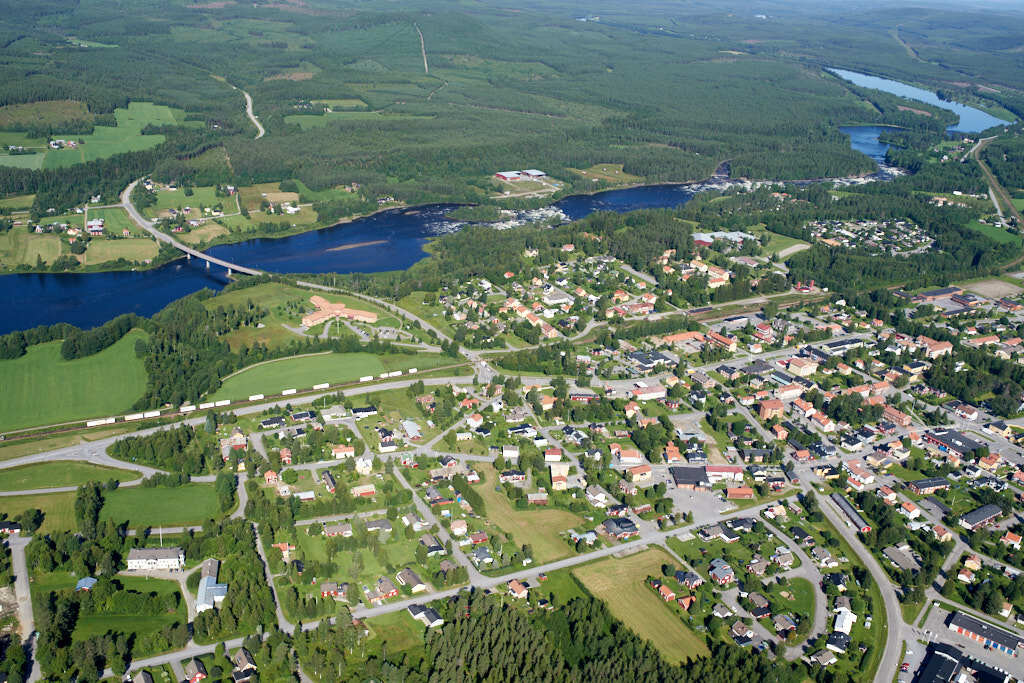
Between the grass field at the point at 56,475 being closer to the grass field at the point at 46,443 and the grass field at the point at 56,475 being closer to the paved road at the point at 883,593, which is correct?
the grass field at the point at 46,443

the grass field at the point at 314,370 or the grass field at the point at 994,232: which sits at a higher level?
the grass field at the point at 994,232

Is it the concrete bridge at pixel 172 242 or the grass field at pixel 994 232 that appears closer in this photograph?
the concrete bridge at pixel 172 242

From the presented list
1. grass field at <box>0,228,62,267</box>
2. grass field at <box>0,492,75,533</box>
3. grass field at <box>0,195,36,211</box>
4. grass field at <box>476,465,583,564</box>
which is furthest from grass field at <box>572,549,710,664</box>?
grass field at <box>0,195,36,211</box>

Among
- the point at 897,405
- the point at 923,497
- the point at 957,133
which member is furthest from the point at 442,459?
the point at 957,133

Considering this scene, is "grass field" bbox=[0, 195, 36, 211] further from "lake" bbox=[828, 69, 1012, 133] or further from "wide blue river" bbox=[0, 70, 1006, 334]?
"lake" bbox=[828, 69, 1012, 133]

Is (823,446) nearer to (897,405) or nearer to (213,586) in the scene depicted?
(897,405)

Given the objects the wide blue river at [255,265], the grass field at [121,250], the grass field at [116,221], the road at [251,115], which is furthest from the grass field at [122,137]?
the wide blue river at [255,265]
